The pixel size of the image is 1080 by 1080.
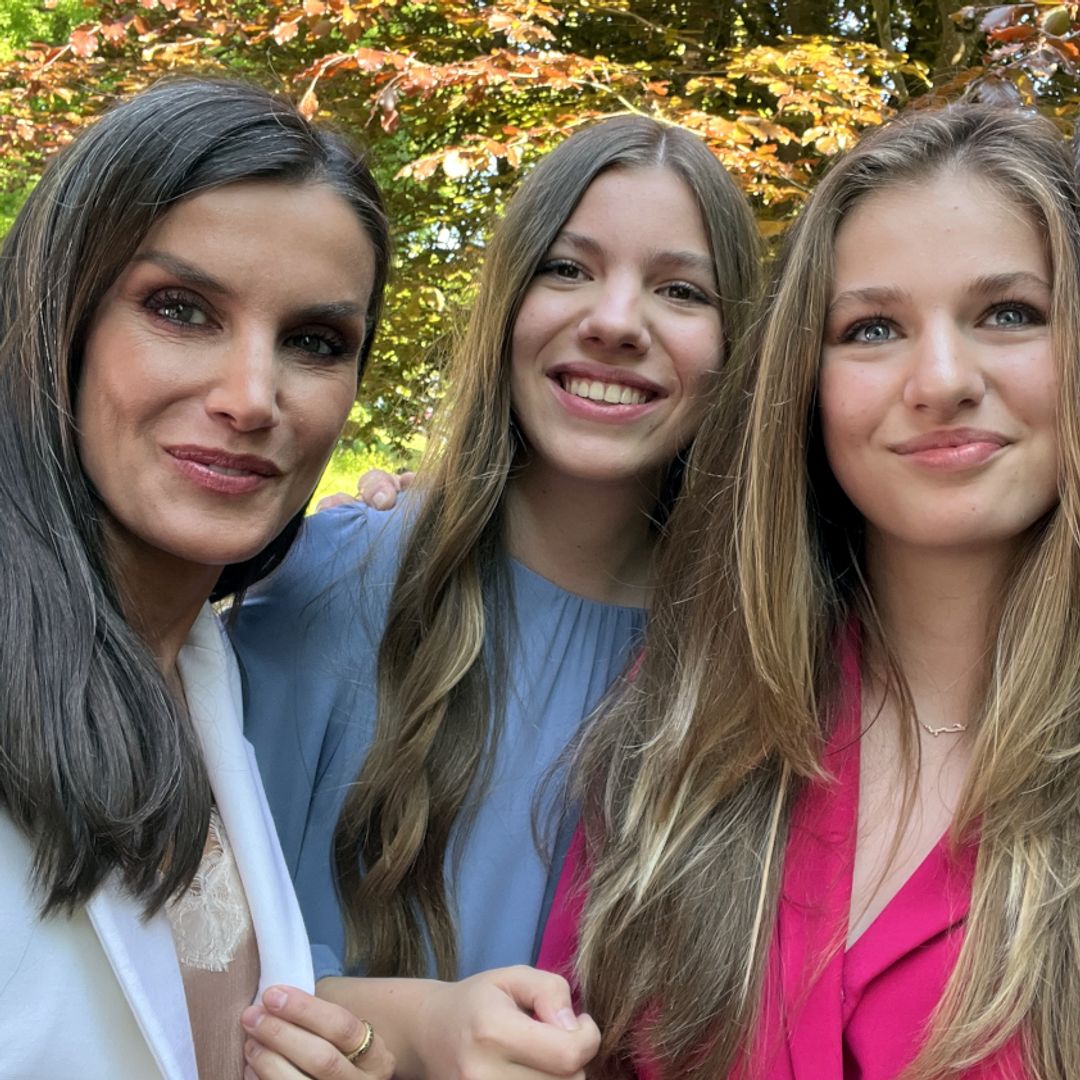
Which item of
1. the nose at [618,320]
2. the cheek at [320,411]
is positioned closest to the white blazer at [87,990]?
the cheek at [320,411]

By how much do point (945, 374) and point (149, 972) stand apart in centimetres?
138

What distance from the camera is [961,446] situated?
1.86 metres

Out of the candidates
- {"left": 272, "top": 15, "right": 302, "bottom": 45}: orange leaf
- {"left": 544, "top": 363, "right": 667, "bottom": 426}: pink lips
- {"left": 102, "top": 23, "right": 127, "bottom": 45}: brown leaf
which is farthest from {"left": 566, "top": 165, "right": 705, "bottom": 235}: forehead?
{"left": 102, "top": 23, "right": 127, "bottom": 45}: brown leaf

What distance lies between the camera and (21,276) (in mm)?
1692

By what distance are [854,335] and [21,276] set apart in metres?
1.27

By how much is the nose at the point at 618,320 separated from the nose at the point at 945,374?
63cm

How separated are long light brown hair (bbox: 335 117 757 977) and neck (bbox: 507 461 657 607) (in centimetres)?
6

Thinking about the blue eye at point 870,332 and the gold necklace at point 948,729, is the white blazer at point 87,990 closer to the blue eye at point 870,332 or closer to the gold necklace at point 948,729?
the gold necklace at point 948,729

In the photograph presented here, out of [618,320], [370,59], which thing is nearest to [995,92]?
[618,320]

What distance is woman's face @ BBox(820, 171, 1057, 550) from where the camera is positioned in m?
1.86

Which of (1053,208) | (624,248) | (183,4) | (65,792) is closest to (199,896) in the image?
(65,792)

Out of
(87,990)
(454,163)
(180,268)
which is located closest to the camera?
(87,990)

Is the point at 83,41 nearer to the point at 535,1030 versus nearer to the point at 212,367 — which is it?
the point at 212,367

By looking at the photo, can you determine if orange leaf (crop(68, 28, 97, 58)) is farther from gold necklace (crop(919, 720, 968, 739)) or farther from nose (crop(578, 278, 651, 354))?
gold necklace (crop(919, 720, 968, 739))
